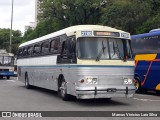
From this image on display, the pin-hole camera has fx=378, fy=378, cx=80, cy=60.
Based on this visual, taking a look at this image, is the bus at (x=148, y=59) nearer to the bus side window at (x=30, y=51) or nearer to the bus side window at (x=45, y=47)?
the bus side window at (x=45, y=47)

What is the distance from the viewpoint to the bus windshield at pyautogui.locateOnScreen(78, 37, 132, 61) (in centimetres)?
1377

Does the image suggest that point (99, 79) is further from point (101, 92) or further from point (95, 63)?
point (95, 63)

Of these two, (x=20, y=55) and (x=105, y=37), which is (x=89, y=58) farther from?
(x=20, y=55)

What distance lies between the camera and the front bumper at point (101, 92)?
13.4m

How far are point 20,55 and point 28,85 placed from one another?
3.34 meters

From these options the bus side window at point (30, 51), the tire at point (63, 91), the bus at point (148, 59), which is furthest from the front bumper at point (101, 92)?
the bus side window at point (30, 51)

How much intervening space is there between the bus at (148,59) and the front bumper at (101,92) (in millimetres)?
4919

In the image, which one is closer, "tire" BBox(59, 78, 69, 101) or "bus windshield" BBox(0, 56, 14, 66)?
"tire" BBox(59, 78, 69, 101)

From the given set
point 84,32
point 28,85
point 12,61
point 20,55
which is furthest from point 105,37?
point 12,61

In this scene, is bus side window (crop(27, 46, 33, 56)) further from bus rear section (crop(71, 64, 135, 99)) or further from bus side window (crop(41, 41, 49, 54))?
bus rear section (crop(71, 64, 135, 99))

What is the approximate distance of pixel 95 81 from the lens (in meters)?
13.6

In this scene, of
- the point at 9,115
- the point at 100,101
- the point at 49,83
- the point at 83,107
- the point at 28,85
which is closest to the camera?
the point at 9,115

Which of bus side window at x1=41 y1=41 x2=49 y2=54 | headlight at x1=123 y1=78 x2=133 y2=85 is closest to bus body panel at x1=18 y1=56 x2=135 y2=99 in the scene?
headlight at x1=123 y1=78 x2=133 y2=85

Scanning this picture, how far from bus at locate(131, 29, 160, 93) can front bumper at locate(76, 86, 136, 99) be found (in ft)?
16.1
